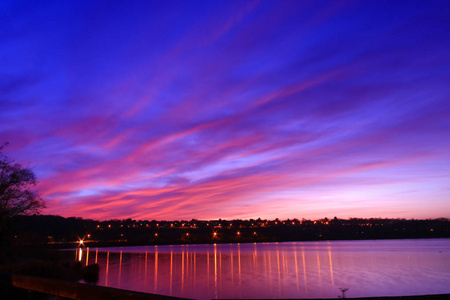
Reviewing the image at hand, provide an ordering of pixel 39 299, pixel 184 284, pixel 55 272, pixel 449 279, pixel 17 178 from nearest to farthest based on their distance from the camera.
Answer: pixel 39 299 → pixel 55 272 → pixel 17 178 → pixel 184 284 → pixel 449 279

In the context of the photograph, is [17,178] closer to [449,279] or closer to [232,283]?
[232,283]

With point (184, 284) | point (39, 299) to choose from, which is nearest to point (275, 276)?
point (184, 284)

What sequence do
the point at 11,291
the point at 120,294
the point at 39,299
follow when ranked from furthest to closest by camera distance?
the point at 39,299
the point at 11,291
the point at 120,294

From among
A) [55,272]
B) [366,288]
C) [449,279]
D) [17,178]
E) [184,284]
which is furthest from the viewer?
[449,279]

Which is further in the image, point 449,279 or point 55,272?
point 449,279

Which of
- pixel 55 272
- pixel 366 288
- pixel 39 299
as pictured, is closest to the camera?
pixel 39 299

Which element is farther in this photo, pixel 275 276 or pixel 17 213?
pixel 275 276

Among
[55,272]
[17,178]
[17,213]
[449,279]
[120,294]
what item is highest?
[17,178]

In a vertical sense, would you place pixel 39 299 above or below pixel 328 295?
above

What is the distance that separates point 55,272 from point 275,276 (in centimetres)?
4285

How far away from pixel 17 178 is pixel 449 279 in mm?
61230

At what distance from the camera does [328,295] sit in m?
42.6

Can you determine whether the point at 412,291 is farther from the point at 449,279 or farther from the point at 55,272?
the point at 55,272

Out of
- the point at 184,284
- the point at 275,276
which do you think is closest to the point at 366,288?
the point at 275,276
